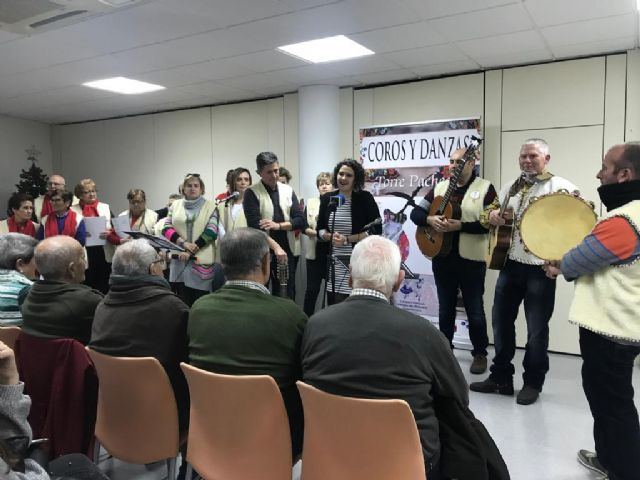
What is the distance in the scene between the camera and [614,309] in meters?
1.99

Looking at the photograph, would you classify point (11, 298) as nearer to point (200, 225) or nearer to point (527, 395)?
point (200, 225)

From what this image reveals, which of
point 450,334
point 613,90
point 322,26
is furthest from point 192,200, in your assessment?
point 613,90

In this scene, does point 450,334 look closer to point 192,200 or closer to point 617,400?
point 617,400

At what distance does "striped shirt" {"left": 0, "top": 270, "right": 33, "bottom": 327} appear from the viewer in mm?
2260

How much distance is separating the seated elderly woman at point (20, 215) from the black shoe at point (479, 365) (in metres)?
4.14

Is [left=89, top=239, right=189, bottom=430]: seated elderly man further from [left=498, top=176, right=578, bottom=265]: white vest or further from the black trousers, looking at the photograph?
the black trousers

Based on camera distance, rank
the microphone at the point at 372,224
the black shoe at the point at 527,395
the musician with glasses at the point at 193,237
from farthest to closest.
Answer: the musician with glasses at the point at 193,237 < the microphone at the point at 372,224 < the black shoe at the point at 527,395

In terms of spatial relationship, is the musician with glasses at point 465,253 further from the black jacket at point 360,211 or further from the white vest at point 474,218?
the black jacket at point 360,211

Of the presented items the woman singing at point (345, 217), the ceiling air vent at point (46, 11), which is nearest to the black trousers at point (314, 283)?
the woman singing at point (345, 217)

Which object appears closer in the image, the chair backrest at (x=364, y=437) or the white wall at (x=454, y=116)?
the chair backrest at (x=364, y=437)

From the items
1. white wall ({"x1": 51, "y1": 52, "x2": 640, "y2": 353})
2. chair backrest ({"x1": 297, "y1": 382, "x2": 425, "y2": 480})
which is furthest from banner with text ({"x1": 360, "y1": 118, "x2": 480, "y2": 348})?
chair backrest ({"x1": 297, "y1": 382, "x2": 425, "y2": 480})

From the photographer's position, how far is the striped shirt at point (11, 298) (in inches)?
89.0

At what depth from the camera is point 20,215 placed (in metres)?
4.80

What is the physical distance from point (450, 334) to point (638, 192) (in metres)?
2.03
